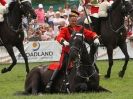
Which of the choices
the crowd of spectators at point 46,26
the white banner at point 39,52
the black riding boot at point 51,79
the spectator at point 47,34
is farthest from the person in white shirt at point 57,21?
the black riding boot at point 51,79

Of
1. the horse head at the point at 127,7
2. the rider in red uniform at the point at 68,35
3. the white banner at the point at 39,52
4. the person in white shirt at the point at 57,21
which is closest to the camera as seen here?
the rider in red uniform at the point at 68,35

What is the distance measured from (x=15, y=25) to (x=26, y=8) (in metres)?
0.77

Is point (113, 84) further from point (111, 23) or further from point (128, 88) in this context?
point (111, 23)

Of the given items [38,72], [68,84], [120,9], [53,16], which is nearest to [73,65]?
[68,84]

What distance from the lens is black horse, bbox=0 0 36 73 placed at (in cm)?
→ 1697

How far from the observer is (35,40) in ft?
81.1

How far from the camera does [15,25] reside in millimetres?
17328

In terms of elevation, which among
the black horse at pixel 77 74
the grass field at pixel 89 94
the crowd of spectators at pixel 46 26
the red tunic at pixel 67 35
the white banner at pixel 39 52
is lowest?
the white banner at pixel 39 52

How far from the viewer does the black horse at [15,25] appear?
16969 mm

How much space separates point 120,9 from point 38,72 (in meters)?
5.66

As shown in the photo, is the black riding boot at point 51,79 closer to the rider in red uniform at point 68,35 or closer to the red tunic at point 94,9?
the rider in red uniform at point 68,35

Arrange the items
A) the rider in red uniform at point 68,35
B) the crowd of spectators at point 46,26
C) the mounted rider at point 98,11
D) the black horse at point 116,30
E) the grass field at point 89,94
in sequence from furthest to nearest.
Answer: the crowd of spectators at point 46,26 < the mounted rider at point 98,11 < the black horse at point 116,30 < the rider in red uniform at point 68,35 < the grass field at point 89,94

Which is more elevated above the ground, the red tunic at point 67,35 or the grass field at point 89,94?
the red tunic at point 67,35

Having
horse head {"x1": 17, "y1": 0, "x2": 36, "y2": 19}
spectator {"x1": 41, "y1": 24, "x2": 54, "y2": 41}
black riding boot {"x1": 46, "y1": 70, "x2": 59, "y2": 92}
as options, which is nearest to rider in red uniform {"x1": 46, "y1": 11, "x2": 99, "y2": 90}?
black riding boot {"x1": 46, "y1": 70, "x2": 59, "y2": 92}
